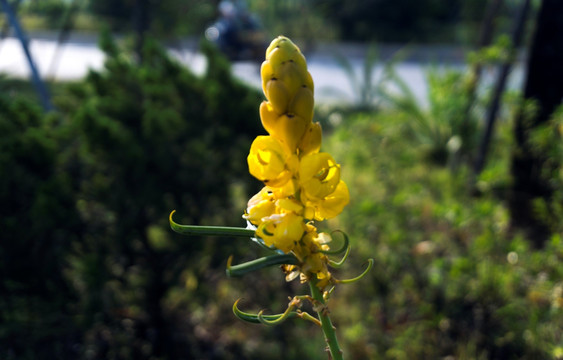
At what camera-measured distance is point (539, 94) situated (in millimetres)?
3551

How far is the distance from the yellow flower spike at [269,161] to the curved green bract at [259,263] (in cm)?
A: 10

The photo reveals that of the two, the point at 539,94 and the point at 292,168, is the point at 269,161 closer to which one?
the point at 292,168

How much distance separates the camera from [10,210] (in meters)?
2.21

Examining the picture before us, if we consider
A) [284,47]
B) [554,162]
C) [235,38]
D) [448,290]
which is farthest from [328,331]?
[235,38]

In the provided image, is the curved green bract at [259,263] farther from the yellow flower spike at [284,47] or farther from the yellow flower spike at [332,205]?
the yellow flower spike at [284,47]

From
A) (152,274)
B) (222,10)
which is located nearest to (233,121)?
(152,274)

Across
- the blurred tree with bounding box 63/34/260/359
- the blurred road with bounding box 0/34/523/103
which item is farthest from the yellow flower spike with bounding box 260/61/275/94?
the blurred road with bounding box 0/34/523/103

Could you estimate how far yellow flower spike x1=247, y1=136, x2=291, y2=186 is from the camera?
68 cm

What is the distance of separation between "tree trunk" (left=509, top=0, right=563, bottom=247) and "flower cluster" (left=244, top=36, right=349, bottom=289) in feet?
10.0

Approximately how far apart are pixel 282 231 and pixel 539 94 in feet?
11.3

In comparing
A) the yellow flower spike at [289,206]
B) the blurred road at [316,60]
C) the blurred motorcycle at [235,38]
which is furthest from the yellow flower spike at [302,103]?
the blurred motorcycle at [235,38]

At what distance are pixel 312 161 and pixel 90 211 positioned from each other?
201cm

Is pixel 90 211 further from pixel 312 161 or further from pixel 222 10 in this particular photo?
pixel 222 10

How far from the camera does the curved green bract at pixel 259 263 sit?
61 centimetres
